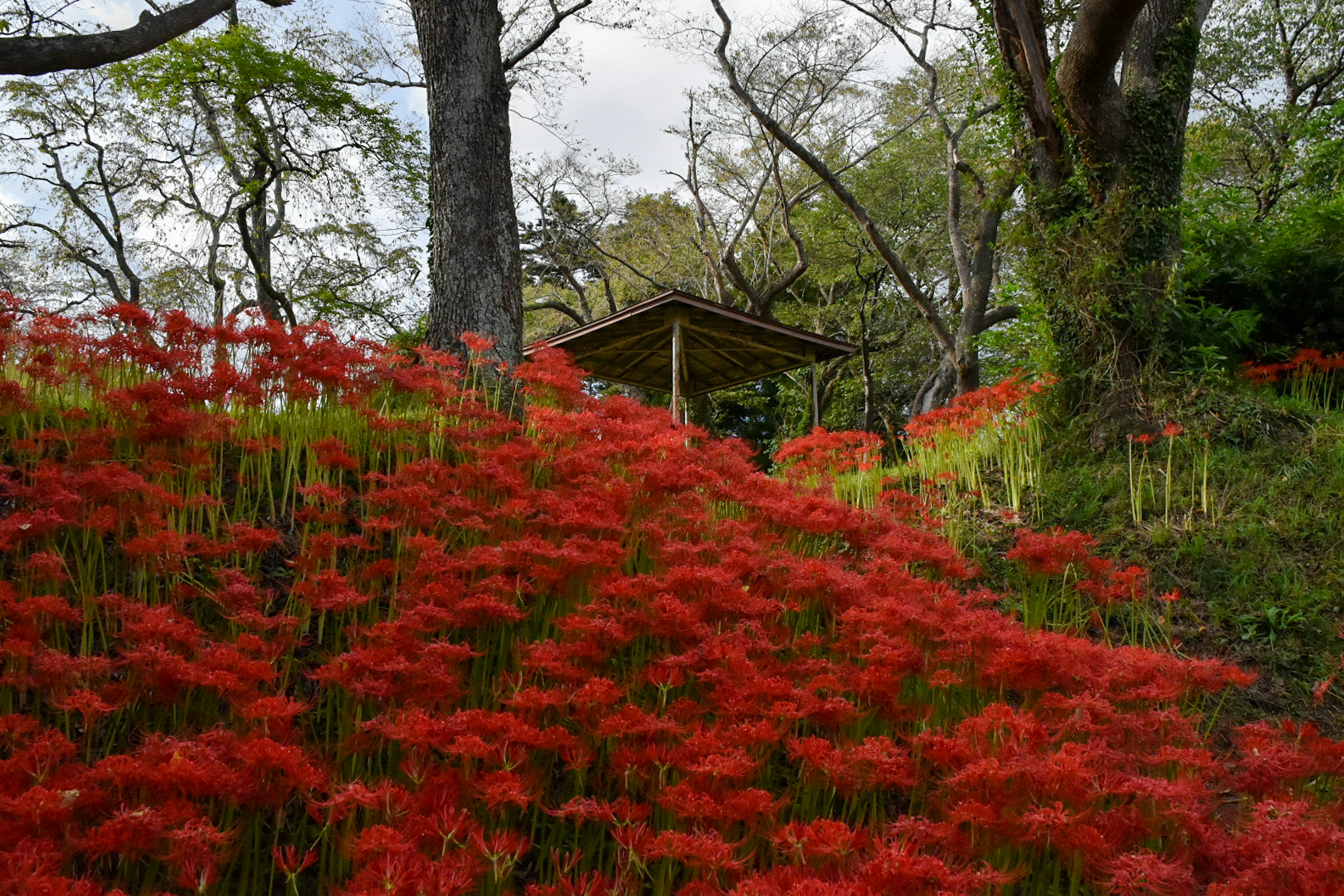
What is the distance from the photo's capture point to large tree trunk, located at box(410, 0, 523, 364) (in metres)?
6.18

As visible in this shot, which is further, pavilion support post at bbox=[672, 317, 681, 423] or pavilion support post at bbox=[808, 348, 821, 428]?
pavilion support post at bbox=[808, 348, 821, 428]

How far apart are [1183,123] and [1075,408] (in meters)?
2.73

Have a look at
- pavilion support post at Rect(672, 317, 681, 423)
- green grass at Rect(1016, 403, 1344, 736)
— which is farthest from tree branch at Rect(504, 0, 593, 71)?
green grass at Rect(1016, 403, 1344, 736)

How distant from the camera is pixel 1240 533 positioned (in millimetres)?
5527

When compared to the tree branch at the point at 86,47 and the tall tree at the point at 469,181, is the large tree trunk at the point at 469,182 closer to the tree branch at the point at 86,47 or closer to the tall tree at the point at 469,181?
the tall tree at the point at 469,181

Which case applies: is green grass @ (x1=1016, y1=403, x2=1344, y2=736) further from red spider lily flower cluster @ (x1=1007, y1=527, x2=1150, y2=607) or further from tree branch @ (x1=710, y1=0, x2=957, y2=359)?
tree branch @ (x1=710, y1=0, x2=957, y2=359)

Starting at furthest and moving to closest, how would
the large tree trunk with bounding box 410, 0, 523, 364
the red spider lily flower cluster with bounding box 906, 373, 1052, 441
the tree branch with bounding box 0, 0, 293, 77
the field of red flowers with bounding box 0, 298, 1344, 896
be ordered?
1. the red spider lily flower cluster with bounding box 906, 373, 1052, 441
2. the large tree trunk with bounding box 410, 0, 523, 364
3. the tree branch with bounding box 0, 0, 293, 77
4. the field of red flowers with bounding box 0, 298, 1344, 896

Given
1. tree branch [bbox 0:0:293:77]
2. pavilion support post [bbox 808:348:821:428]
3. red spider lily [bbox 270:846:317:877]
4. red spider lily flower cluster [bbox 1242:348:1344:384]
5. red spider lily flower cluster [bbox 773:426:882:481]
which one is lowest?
red spider lily [bbox 270:846:317:877]

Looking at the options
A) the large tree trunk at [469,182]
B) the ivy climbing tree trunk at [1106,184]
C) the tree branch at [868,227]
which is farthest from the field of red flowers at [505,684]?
the tree branch at [868,227]

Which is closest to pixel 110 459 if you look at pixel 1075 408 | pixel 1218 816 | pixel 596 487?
pixel 596 487

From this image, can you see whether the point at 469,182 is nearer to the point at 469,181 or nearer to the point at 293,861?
the point at 469,181

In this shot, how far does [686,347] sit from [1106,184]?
5604 mm

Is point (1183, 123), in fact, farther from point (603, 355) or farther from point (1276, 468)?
point (603, 355)

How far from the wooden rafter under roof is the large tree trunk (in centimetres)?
291
